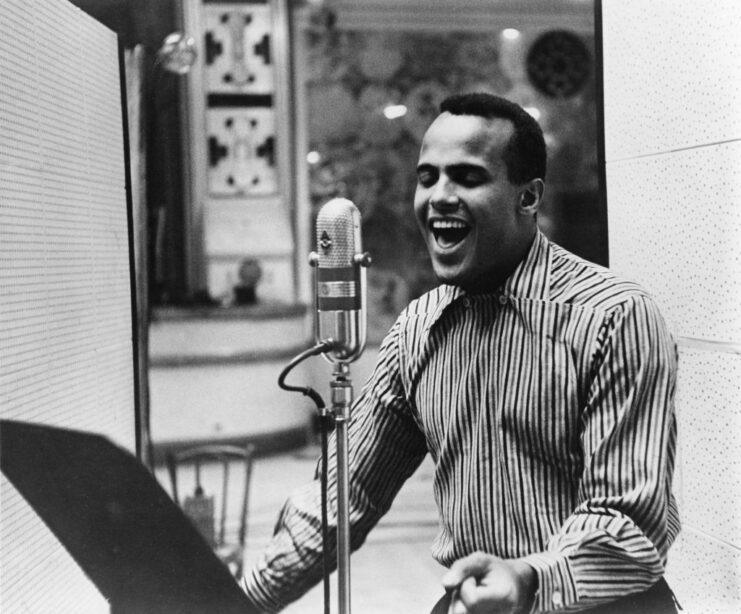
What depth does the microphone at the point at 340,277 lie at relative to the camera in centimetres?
113

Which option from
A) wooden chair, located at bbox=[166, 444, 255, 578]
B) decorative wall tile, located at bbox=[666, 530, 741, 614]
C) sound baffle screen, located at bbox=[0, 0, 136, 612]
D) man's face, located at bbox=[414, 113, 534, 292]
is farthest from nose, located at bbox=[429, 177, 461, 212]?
wooden chair, located at bbox=[166, 444, 255, 578]

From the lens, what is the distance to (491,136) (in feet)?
4.01

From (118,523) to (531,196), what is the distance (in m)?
0.70

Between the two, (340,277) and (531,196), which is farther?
(531,196)

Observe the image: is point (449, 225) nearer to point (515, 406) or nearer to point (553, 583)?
point (515, 406)

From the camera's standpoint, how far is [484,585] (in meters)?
0.96

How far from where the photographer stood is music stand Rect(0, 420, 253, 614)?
43.4 inches

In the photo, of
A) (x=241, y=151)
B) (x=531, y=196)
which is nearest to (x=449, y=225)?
(x=531, y=196)

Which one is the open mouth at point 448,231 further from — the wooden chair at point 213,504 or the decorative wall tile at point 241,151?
the decorative wall tile at point 241,151

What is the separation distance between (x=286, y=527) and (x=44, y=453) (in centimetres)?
39

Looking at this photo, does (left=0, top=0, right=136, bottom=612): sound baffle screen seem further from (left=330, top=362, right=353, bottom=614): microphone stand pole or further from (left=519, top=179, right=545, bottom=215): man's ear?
(left=519, top=179, right=545, bottom=215): man's ear

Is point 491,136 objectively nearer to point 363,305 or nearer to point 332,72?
point 363,305

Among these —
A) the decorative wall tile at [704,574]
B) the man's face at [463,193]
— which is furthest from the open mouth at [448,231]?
the decorative wall tile at [704,574]

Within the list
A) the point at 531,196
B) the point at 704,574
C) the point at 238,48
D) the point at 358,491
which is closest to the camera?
the point at 531,196
